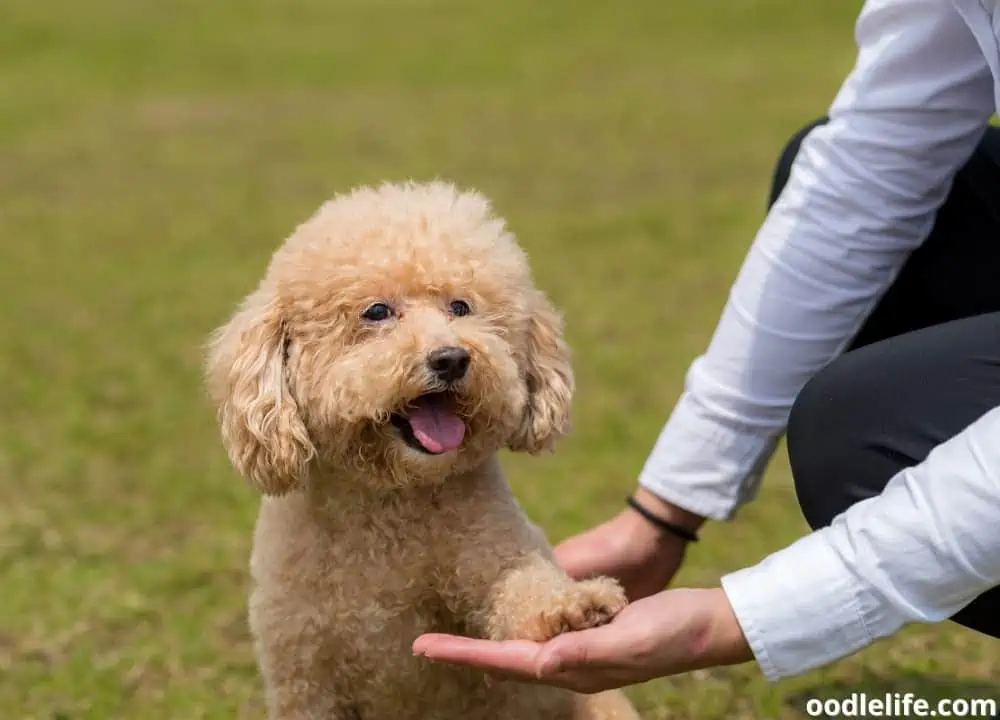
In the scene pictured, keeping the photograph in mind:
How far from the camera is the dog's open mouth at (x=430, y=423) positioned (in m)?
1.73

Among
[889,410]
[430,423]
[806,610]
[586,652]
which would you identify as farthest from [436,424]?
[889,410]

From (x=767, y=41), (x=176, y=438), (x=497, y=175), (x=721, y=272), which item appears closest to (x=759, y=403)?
(x=176, y=438)

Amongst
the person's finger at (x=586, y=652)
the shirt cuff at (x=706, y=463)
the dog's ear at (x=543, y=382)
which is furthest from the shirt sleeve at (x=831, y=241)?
the person's finger at (x=586, y=652)

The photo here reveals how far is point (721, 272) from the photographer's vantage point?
18.2 ft

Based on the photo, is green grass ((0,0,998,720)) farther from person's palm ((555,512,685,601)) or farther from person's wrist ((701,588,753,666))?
person's wrist ((701,588,753,666))

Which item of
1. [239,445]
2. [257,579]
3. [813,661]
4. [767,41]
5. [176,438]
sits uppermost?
[239,445]

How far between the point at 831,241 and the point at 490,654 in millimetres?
950

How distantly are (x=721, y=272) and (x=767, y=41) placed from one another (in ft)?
25.3

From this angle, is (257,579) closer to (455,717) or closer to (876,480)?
(455,717)

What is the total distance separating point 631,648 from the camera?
1.57m

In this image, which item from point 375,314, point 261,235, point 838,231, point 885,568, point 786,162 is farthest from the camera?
point 261,235

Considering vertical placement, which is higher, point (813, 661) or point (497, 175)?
point (813, 661)

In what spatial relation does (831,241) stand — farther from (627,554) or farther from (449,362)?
(449,362)

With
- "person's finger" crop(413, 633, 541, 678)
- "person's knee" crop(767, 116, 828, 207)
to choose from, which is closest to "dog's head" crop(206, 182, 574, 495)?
"person's finger" crop(413, 633, 541, 678)
